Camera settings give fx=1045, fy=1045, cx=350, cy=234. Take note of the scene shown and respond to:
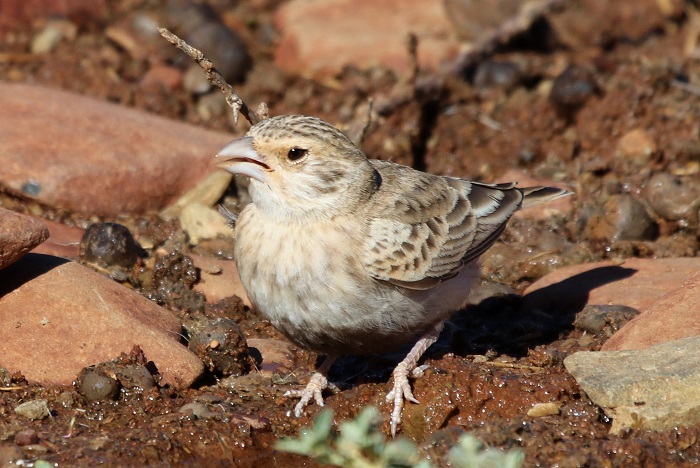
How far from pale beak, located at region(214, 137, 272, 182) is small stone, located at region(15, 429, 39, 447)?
6.14 feet

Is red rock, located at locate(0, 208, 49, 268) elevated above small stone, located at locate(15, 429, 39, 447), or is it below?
above

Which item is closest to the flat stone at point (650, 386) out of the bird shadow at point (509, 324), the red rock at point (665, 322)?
the red rock at point (665, 322)

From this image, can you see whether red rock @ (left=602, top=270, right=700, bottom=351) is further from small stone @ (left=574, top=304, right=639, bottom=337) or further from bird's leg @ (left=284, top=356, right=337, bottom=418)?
bird's leg @ (left=284, top=356, right=337, bottom=418)

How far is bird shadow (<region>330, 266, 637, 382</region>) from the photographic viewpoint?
757cm

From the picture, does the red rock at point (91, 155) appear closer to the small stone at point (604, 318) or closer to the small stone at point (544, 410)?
the small stone at point (604, 318)

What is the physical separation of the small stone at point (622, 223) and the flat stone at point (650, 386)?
2642 mm

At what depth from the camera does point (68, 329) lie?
22.1 ft

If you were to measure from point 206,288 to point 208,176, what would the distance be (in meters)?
1.84

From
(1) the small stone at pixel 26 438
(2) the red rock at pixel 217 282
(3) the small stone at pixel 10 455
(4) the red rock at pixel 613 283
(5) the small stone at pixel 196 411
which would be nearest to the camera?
(3) the small stone at pixel 10 455

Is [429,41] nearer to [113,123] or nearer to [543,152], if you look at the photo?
[543,152]

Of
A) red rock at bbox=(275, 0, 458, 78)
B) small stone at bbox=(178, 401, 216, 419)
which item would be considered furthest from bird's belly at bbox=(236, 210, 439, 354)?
red rock at bbox=(275, 0, 458, 78)

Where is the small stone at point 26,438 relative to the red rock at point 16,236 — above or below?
below

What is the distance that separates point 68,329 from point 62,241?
6.25 feet

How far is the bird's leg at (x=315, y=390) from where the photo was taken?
6.61 m
